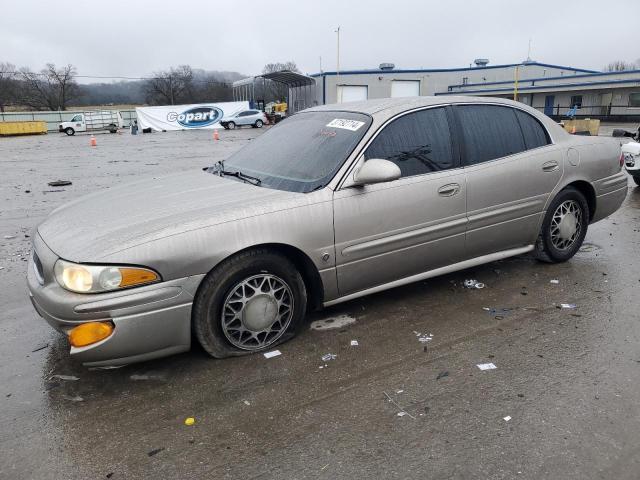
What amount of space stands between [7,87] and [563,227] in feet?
264

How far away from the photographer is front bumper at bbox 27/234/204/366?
2686 millimetres

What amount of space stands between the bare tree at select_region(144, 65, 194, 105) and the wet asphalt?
267 feet

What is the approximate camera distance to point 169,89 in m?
80.6

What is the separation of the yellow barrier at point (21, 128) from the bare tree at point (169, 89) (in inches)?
1573

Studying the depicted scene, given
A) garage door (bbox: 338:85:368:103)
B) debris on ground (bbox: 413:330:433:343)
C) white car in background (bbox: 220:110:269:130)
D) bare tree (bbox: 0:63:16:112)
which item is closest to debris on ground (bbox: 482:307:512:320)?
debris on ground (bbox: 413:330:433:343)

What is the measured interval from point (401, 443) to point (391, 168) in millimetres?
1765

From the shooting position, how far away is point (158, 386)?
2963mm

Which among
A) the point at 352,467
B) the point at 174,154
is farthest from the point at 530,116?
the point at 174,154

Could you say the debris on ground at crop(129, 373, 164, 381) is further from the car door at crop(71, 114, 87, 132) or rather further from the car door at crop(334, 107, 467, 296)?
the car door at crop(71, 114, 87, 132)

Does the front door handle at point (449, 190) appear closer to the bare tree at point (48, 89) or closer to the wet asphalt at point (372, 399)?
the wet asphalt at point (372, 399)

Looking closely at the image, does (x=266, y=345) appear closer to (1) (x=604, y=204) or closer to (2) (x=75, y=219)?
(2) (x=75, y=219)

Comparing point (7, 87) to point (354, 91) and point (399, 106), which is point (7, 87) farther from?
point (399, 106)

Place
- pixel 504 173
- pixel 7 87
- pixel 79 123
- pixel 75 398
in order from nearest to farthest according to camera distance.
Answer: pixel 75 398 → pixel 504 173 → pixel 79 123 → pixel 7 87

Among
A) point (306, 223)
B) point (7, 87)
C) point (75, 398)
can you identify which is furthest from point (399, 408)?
point (7, 87)
